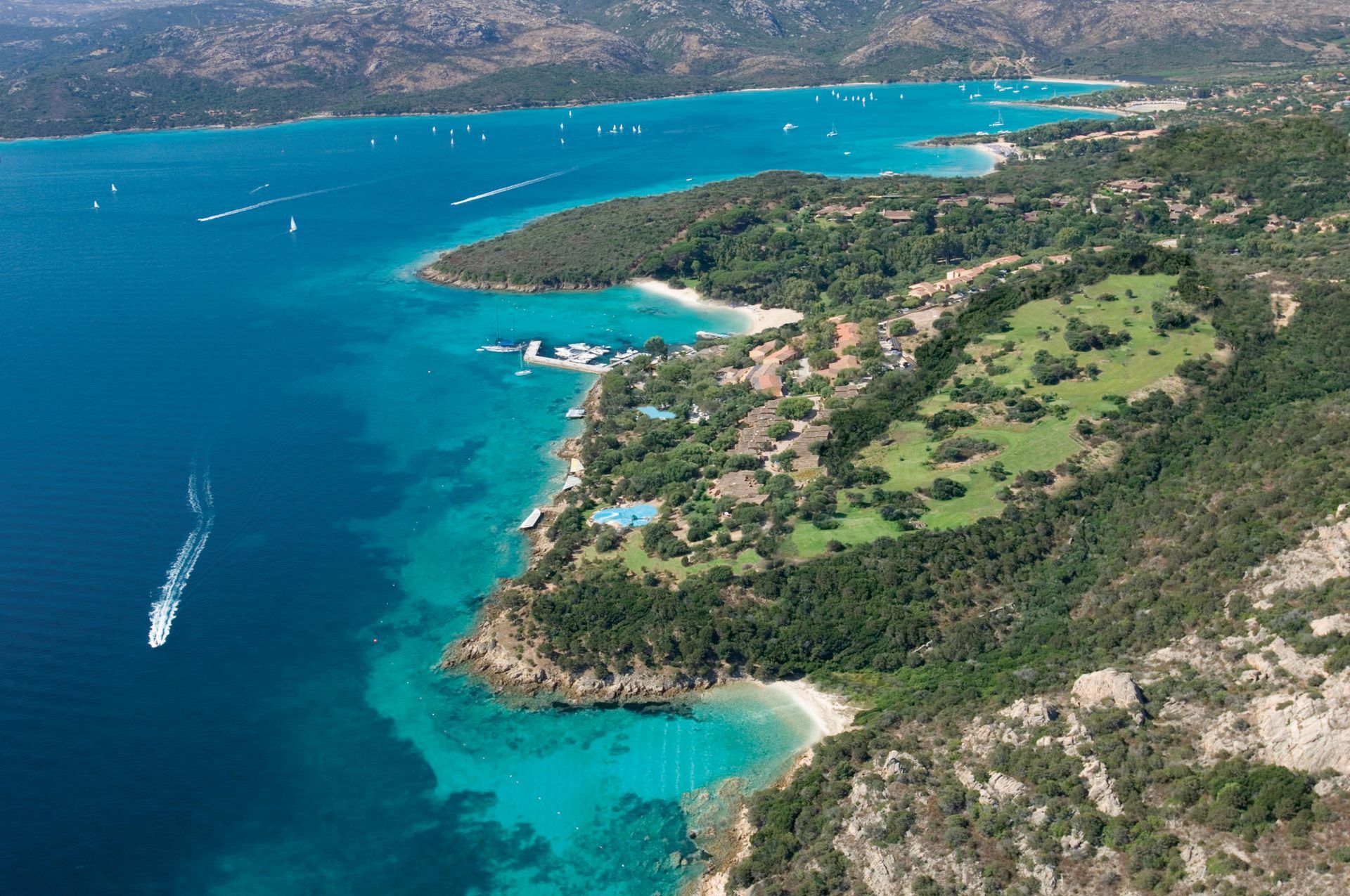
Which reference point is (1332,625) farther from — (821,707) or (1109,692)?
(821,707)

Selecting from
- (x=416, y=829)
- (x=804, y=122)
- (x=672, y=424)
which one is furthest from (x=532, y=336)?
(x=804, y=122)

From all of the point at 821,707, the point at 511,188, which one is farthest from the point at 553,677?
the point at 511,188

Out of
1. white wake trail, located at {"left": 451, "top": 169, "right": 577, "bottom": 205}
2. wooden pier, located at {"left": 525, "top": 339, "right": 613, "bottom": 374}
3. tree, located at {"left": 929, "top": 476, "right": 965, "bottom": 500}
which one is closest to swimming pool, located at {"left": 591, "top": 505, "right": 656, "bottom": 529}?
tree, located at {"left": 929, "top": 476, "right": 965, "bottom": 500}

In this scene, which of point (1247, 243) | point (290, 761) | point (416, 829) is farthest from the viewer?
point (1247, 243)

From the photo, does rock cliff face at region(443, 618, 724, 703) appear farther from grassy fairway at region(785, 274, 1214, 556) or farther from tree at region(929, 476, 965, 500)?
tree at region(929, 476, 965, 500)

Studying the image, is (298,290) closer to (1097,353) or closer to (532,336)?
(532,336)
